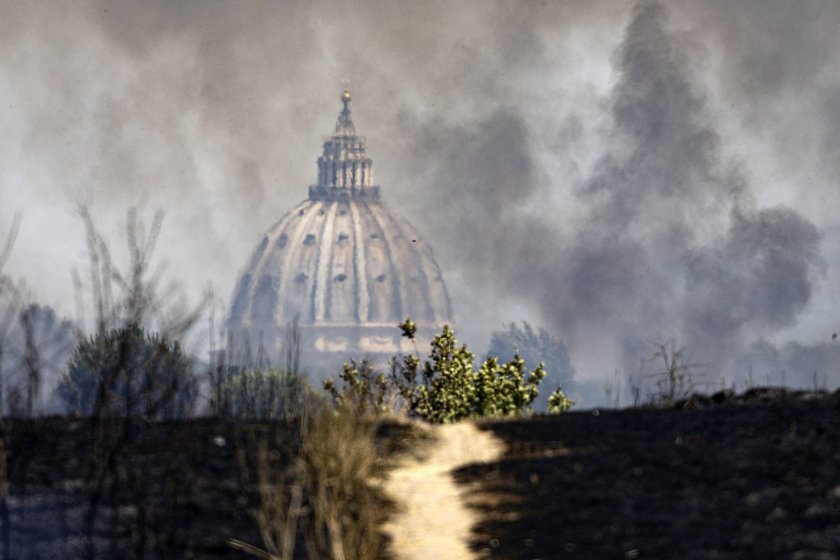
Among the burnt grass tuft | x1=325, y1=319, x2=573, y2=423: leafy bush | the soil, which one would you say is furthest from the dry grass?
x1=325, y1=319, x2=573, y2=423: leafy bush

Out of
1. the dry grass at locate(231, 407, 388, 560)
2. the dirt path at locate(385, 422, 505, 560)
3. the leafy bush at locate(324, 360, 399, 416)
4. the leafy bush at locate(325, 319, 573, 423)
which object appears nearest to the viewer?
the dry grass at locate(231, 407, 388, 560)

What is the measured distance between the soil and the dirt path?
0.70 feet

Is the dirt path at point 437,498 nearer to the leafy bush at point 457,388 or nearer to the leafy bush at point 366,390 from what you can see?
the leafy bush at point 366,390

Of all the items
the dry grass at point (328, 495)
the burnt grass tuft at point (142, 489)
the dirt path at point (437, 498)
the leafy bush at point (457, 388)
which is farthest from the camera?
the leafy bush at point (457, 388)

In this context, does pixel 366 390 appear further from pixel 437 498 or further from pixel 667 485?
pixel 667 485

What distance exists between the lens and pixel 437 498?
1867 cm

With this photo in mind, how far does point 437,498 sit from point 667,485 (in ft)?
8.48

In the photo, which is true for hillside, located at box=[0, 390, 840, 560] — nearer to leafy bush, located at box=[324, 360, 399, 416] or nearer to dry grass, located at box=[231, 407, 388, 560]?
dry grass, located at box=[231, 407, 388, 560]

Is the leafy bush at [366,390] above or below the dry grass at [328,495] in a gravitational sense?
above

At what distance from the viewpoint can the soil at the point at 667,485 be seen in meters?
15.6

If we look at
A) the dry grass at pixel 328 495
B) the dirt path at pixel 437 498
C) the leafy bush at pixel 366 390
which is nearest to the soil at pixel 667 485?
the dirt path at pixel 437 498

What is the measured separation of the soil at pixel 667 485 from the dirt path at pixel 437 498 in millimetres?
214

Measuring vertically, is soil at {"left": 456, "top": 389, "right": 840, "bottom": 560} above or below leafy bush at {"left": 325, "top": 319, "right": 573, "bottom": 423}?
below

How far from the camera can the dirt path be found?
55.0 feet
